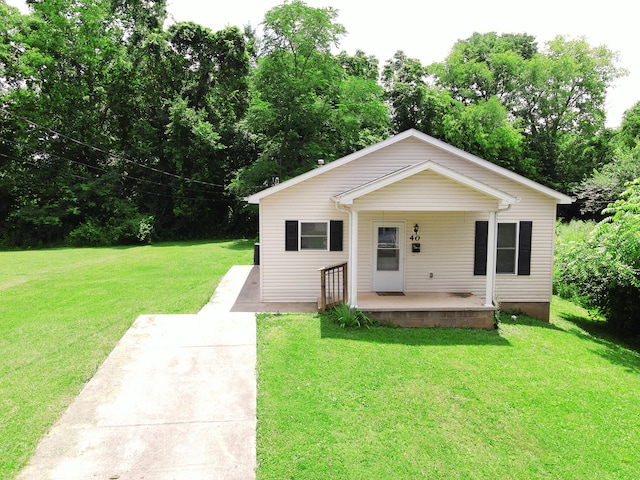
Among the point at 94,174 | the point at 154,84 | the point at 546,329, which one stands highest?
the point at 154,84

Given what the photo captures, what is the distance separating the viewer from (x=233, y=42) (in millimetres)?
27484

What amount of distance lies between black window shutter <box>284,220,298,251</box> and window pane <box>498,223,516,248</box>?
5000mm

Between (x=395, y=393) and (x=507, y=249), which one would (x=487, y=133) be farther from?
(x=395, y=393)

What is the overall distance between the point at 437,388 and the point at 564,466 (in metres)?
1.68

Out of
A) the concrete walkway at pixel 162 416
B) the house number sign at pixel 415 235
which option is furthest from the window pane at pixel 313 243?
the concrete walkway at pixel 162 416

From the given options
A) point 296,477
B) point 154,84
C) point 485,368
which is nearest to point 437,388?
point 485,368

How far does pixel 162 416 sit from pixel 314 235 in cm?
569

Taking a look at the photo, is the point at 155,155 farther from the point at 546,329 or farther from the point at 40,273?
the point at 546,329

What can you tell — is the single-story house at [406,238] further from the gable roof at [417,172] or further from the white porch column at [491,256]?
the gable roof at [417,172]

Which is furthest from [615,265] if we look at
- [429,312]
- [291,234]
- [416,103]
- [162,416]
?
[416,103]

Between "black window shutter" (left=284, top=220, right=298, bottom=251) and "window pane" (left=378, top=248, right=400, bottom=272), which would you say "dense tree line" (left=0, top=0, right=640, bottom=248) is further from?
"window pane" (left=378, top=248, right=400, bottom=272)

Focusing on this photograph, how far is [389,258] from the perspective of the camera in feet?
31.7

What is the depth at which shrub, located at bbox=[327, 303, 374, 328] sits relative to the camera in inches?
304

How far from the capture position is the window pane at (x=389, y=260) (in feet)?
31.7
